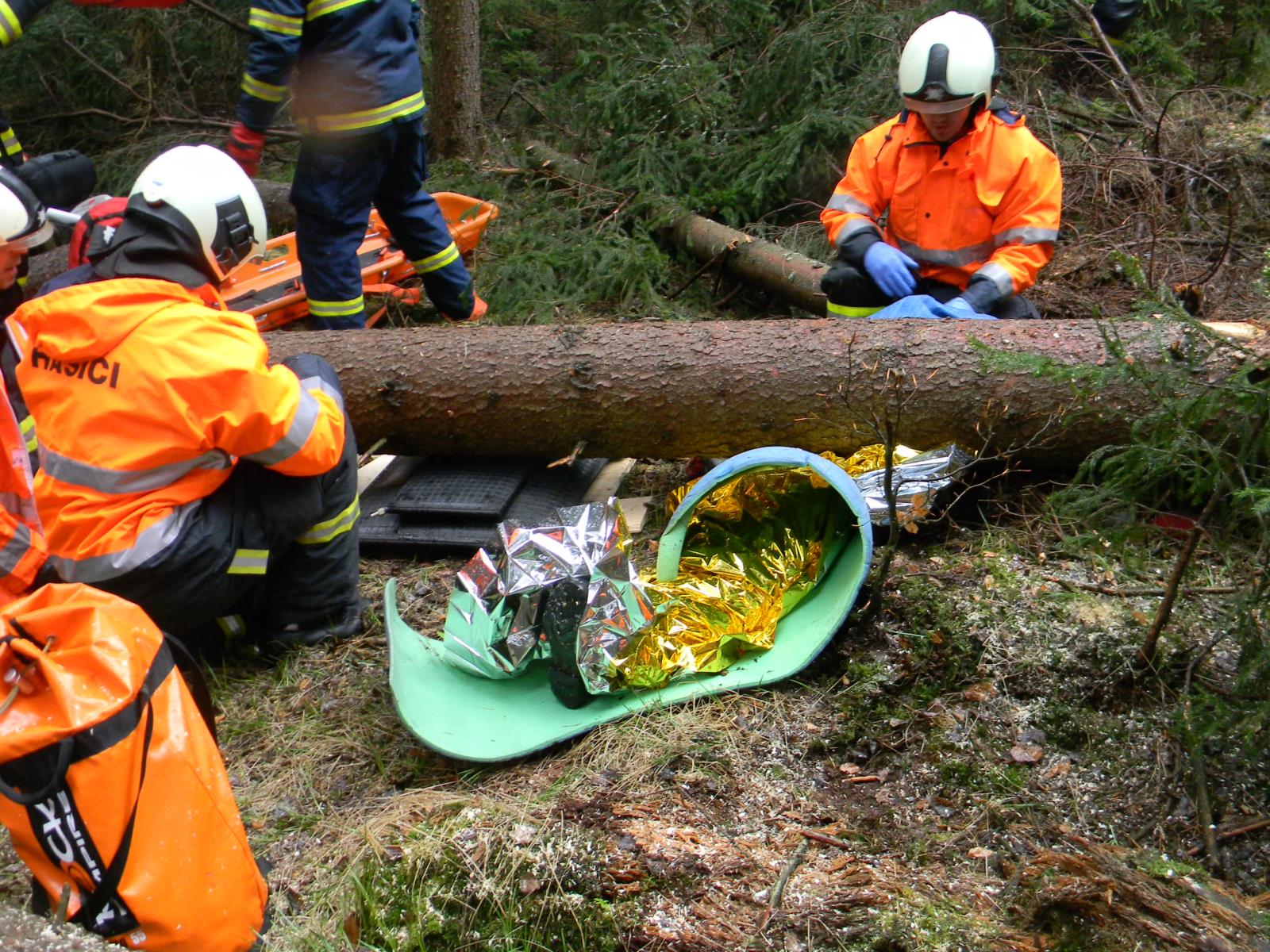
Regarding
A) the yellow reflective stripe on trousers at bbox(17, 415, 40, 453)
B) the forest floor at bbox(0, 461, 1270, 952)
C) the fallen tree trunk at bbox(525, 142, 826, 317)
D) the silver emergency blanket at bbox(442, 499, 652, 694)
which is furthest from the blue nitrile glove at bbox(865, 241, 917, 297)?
the yellow reflective stripe on trousers at bbox(17, 415, 40, 453)

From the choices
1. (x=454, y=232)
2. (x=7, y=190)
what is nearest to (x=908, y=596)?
(x=7, y=190)

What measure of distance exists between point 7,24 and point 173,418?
10.6 ft

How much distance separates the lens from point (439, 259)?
5.21m

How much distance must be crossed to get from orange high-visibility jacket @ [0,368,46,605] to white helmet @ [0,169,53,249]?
1.79 feet

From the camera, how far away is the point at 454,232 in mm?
5863

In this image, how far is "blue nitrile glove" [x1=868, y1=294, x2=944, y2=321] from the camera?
3.80 m

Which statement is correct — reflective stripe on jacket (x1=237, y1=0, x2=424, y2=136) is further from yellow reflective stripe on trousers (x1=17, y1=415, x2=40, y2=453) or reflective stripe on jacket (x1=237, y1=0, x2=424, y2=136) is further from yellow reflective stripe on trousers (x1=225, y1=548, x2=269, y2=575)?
yellow reflective stripe on trousers (x1=225, y1=548, x2=269, y2=575)

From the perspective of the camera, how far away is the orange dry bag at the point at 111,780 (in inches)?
67.4

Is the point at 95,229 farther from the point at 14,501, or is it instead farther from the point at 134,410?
the point at 14,501

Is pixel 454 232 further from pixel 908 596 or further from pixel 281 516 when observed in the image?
pixel 908 596

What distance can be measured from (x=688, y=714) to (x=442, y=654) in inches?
32.7

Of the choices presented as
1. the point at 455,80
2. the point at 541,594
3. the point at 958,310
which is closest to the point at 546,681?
the point at 541,594

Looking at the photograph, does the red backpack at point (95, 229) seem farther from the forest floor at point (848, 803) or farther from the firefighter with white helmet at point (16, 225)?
the forest floor at point (848, 803)

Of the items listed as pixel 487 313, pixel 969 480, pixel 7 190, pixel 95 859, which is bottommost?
pixel 487 313
